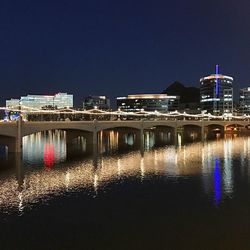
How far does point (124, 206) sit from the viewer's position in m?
23.5

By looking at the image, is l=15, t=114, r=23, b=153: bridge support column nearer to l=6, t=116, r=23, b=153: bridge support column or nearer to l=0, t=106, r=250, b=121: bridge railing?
l=6, t=116, r=23, b=153: bridge support column

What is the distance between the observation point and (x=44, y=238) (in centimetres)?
1772

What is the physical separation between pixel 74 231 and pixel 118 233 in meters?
2.45

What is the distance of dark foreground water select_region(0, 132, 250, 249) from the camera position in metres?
17.5

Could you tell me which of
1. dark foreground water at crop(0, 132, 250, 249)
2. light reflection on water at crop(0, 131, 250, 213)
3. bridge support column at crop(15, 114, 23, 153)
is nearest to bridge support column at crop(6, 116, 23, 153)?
bridge support column at crop(15, 114, 23, 153)

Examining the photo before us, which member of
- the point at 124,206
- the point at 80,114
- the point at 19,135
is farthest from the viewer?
the point at 80,114

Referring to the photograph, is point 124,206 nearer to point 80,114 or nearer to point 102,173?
point 102,173

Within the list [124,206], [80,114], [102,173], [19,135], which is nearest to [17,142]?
[19,135]

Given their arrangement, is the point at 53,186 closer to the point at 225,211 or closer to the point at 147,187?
the point at 147,187

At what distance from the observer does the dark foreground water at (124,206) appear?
1748cm

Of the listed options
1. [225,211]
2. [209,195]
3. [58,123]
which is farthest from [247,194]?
[58,123]

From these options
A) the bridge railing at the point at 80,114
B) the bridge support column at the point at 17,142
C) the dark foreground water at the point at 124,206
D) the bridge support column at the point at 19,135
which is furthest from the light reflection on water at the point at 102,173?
the bridge railing at the point at 80,114

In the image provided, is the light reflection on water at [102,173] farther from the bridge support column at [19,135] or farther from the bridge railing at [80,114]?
the bridge railing at [80,114]

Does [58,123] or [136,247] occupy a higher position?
[58,123]
